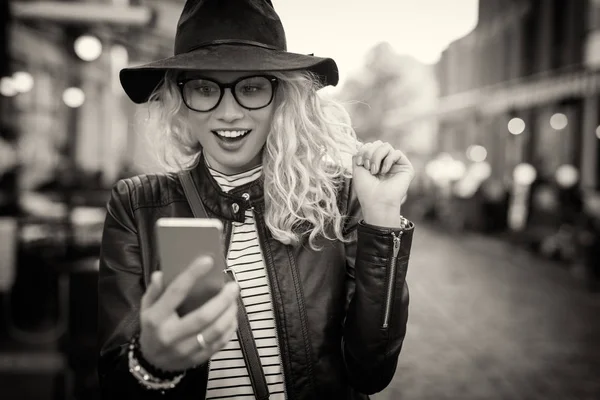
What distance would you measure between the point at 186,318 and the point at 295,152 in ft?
2.55

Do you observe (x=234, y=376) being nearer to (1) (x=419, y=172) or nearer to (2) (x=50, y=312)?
(2) (x=50, y=312)

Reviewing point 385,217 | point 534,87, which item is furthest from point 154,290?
point 534,87

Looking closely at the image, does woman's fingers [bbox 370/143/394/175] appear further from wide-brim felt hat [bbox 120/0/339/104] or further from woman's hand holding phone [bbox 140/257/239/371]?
woman's hand holding phone [bbox 140/257/239/371]

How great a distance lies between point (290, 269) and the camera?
152cm

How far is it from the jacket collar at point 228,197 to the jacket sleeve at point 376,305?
0.32 meters

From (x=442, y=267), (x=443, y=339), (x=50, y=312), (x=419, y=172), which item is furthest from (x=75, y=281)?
(x=419, y=172)

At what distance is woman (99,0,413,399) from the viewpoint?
4.73ft

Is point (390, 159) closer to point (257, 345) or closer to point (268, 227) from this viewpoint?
point (268, 227)

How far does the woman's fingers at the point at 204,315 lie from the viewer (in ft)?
3.18

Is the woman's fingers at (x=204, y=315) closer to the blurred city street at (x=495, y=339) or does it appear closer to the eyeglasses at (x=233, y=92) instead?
the eyeglasses at (x=233, y=92)

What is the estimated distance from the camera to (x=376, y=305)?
1.44 meters

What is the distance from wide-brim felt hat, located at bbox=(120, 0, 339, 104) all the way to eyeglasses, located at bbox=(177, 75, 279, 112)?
69mm

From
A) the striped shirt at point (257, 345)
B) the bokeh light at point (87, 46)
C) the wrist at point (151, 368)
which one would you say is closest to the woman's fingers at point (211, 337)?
the wrist at point (151, 368)

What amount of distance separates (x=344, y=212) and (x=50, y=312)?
5038 mm
